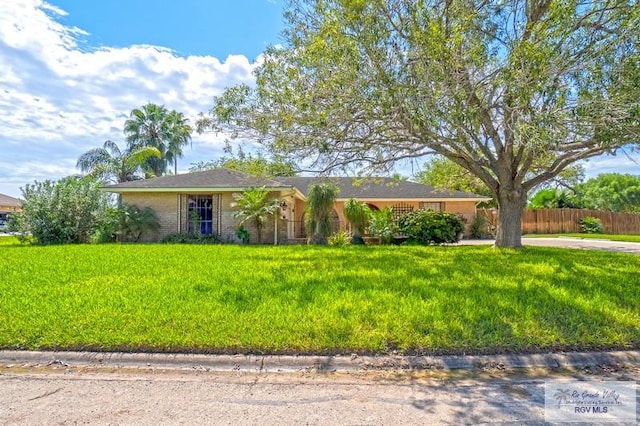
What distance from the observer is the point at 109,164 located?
29.8m

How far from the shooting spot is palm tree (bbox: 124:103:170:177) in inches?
1240

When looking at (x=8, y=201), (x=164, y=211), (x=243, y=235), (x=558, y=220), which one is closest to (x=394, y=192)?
(x=243, y=235)

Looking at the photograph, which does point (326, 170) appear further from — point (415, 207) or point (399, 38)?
point (415, 207)

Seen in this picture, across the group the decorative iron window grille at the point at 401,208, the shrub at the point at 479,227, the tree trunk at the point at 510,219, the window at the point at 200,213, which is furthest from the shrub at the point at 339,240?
the shrub at the point at 479,227

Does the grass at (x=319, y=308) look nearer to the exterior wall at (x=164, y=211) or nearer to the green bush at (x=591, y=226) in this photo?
the exterior wall at (x=164, y=211)

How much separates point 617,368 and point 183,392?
15.0ft

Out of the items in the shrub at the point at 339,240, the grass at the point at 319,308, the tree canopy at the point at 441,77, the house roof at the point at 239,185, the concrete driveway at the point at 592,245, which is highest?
the tree canopy at the point at 441,77

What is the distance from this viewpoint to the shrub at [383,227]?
17.1 m

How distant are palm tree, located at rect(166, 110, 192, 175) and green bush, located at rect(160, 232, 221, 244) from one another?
16.0 m

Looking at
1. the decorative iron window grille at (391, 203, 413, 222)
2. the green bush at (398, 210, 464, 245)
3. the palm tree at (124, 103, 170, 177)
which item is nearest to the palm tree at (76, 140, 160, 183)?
the palm tree at (124, 103, 170, 177)

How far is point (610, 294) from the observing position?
21.9 feet

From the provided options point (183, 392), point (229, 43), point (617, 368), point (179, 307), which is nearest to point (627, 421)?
point (617, 368)

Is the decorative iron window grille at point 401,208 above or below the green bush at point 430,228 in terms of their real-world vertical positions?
above

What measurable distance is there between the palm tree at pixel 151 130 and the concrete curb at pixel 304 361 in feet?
93.9
